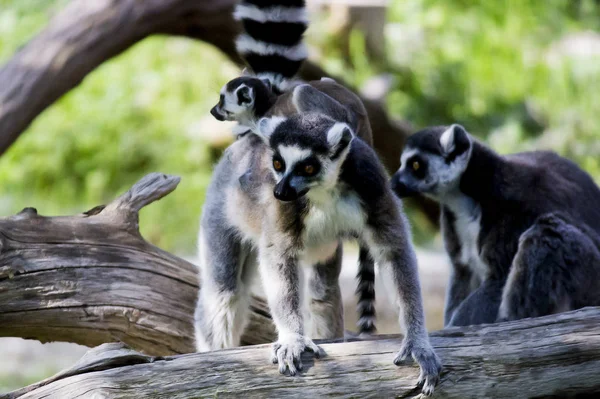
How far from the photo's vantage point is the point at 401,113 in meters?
11.5

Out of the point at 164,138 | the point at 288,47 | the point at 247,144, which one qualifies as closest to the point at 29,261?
the point at 247,144


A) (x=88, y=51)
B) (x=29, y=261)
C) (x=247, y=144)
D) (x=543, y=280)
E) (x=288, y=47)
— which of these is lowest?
(x=543, y=280)

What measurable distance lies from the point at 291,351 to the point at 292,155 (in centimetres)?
86

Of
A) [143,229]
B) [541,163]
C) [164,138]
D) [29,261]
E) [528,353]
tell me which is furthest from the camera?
[164,138]

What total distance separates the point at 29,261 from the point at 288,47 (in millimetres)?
2011

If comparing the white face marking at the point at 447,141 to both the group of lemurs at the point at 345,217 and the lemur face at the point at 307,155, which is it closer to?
the group of lemurs at the point at 345,217

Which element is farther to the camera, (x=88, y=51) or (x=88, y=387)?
(x=88, y=51)

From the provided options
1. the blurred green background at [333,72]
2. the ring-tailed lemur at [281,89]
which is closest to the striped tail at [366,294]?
the ring-tailed lemur at [281,89]

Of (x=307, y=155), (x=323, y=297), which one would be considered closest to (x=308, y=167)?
(x=307, y=155)

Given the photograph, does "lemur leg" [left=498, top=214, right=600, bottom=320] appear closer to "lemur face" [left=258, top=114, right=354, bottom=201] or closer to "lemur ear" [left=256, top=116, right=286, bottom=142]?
"lemur face" [left=258, top=114, right=354, bottom=201]

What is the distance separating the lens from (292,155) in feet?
11.6

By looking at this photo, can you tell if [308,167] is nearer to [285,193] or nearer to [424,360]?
[285,193]

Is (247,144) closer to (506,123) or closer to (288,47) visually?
(288,47)

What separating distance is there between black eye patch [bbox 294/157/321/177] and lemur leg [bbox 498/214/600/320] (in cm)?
156
